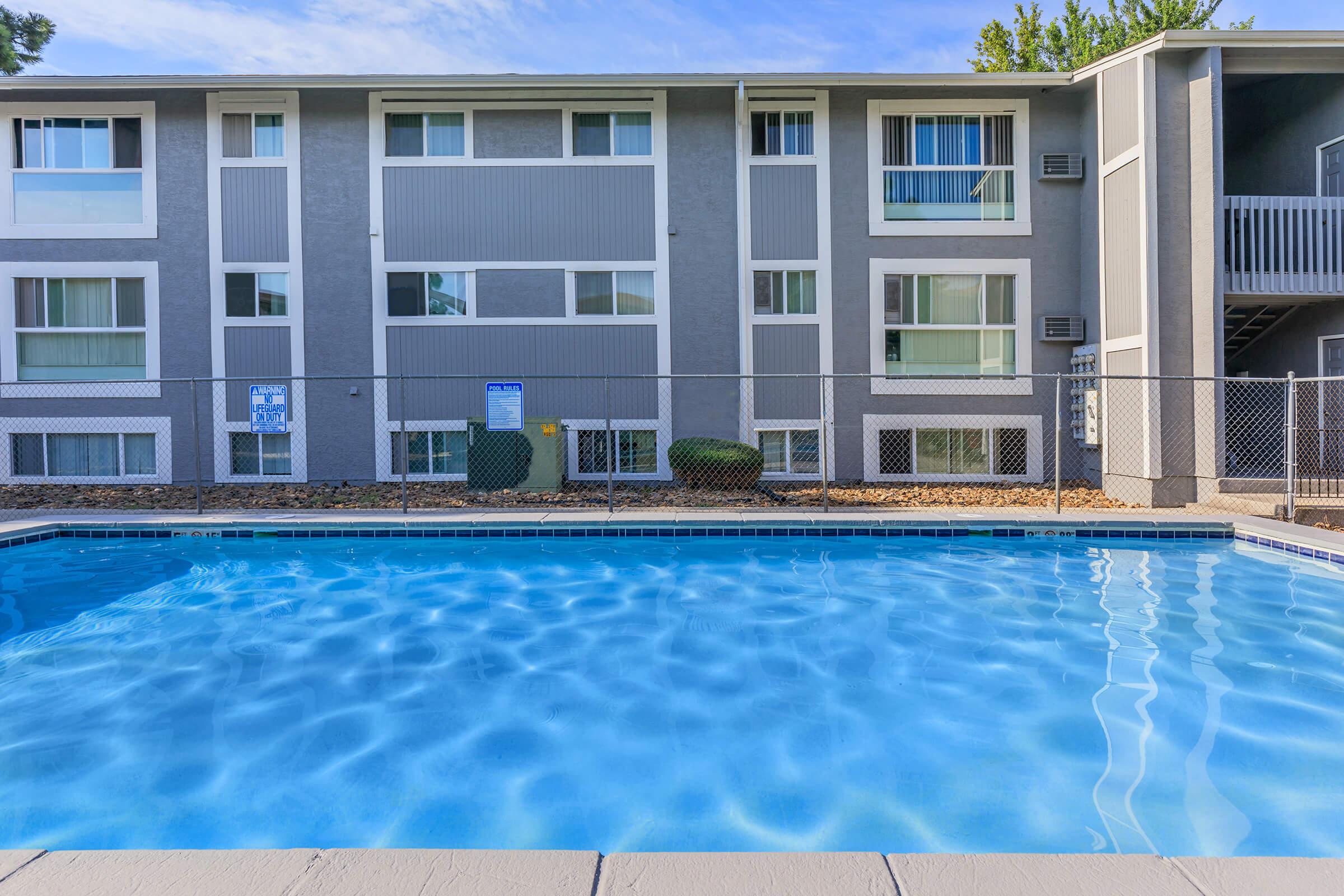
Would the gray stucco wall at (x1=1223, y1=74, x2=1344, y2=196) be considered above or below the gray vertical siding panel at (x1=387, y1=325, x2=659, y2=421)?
above

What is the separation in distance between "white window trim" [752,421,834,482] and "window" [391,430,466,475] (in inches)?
175

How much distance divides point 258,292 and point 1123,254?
40.0ft

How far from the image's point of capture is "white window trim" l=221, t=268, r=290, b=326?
11.4 meters

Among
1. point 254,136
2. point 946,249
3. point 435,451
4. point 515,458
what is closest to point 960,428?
point 946,249

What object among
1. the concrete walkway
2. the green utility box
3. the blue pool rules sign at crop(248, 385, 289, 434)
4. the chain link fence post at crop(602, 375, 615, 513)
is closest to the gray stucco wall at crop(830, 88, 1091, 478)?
the chain link fence post at crop(602, 375, 615, 513)

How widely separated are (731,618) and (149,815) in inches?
138

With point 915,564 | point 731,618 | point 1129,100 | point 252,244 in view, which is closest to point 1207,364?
point 1129,100

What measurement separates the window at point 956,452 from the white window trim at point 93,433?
423 inches

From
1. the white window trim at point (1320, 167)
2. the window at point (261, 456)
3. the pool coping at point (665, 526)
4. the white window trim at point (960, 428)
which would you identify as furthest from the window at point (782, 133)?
the window at point (261, 456)

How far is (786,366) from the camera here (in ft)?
37.6

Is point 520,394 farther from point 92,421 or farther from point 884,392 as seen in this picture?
point 92,421

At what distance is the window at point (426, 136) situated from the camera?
37.7 feet

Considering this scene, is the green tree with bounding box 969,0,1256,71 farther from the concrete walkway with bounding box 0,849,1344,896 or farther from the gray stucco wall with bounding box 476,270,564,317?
the concrete walkway with bounding box 0,849,1344,896

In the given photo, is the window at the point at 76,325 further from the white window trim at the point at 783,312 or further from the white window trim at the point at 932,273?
the white window trim at the point at 932,273
